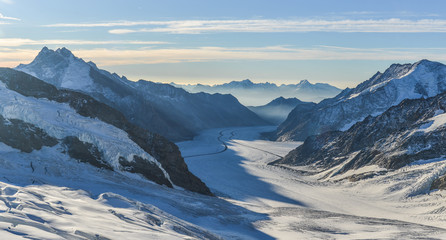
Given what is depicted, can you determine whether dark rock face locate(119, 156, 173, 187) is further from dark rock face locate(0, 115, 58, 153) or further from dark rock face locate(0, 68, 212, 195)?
dark rock face locate(0, 115, 58, 153)

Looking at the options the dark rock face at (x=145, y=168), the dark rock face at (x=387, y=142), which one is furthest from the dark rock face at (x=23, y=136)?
the dark rock face at (x=387, y=142)

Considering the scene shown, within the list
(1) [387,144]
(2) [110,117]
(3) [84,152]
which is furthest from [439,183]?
(2) [110,117]

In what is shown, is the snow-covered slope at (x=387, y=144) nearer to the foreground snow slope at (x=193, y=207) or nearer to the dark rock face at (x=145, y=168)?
the foreground snow slope at (x=193, y=207)

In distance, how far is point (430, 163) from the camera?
2980 inches

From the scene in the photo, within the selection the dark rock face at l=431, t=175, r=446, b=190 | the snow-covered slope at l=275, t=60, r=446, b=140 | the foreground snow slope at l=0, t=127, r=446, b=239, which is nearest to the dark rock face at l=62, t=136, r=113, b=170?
the foreground snow slope at l=0, t=127, r=446, b=239

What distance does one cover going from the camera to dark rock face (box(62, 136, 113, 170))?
2008 inches

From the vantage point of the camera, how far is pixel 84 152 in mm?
51844

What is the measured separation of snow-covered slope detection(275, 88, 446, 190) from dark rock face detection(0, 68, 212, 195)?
3961 cm

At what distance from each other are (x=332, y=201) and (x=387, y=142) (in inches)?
1198

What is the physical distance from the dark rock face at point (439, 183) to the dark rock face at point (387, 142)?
48.7 feet

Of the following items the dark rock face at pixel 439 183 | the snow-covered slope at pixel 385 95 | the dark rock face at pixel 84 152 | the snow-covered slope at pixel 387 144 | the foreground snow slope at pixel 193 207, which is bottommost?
the foreground snow slope at pixel 193 207

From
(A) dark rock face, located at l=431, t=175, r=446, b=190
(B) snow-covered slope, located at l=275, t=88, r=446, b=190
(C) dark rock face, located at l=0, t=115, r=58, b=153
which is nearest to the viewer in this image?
(C) dark rock face, located at l=0, t=115, r=58, b=153

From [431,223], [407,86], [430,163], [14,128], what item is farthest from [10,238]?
[407,86]

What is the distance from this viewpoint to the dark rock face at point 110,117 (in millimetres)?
63062
